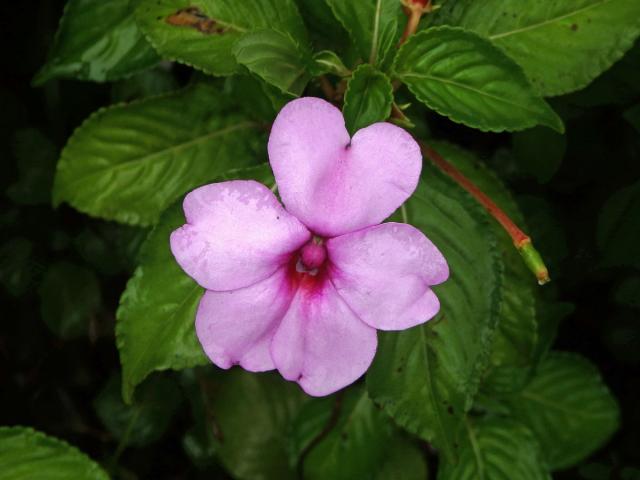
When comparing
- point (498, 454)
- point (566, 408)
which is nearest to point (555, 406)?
point (566, 408)

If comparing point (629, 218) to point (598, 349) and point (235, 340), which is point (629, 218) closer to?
point (598, 349)

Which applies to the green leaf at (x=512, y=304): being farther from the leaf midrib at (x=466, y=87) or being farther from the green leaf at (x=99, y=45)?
the green leaf at (x=99, y=45)

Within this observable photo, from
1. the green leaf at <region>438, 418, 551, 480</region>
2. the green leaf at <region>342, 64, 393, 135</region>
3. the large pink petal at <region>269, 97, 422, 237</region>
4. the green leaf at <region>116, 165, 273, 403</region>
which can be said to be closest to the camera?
the large pink petal at <region>269, 97, 422, 237</region>

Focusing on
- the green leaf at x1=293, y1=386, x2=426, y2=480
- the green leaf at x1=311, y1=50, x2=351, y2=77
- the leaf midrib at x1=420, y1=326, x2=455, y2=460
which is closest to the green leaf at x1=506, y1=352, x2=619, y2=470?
the green leaf at x1=293, y1=386, x2=426, y2=480

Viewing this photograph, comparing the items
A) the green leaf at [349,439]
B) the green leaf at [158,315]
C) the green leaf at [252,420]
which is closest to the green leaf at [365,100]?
the green leaf at [158,315]

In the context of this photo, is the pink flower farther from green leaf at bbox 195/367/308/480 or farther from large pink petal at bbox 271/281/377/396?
green leaf at bbox 195/367/308/480

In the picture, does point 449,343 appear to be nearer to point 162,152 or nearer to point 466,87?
point 466,87
